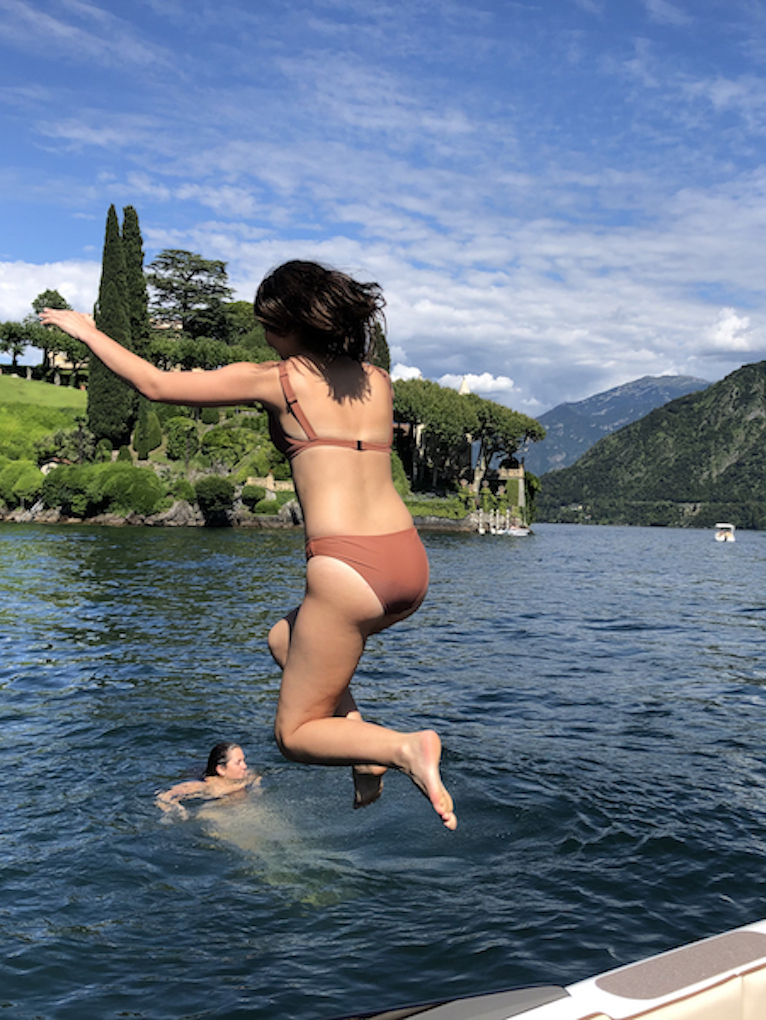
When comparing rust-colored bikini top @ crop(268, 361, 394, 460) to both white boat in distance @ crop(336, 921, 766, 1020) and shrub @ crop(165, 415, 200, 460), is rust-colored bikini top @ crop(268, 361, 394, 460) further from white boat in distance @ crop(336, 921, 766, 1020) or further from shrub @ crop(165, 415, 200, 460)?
shrub @ crop(165, 415, 200, 460)

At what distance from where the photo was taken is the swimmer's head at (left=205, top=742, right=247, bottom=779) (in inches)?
320

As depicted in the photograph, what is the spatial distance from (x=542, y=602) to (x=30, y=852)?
22.4m

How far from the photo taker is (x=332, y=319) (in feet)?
10.5

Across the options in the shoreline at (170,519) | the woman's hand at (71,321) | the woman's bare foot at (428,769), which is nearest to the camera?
the woman's bare foot at (428,769)

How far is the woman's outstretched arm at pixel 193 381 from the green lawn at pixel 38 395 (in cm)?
8107

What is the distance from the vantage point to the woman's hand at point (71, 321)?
10.8 ft

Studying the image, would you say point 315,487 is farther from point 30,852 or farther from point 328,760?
point 30,852

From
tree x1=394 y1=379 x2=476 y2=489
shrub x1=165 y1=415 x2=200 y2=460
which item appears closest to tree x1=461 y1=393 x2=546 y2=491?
tree x1=394 y1=379 x2=476 y2=489

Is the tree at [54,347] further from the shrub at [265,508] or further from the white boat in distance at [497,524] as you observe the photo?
the white boat in distance at [497,524]

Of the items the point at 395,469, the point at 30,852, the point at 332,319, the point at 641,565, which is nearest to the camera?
the point at 332,319

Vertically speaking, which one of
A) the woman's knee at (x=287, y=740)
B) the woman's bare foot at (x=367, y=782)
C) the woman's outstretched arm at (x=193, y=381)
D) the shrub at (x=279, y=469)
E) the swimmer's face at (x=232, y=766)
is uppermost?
the shrub at (x=279, y=469)

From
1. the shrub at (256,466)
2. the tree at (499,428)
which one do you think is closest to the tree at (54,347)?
the shrub at (256,466)

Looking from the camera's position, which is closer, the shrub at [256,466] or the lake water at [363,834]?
the lake water at [363,834]

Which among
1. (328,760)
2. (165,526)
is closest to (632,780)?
(328,760)
